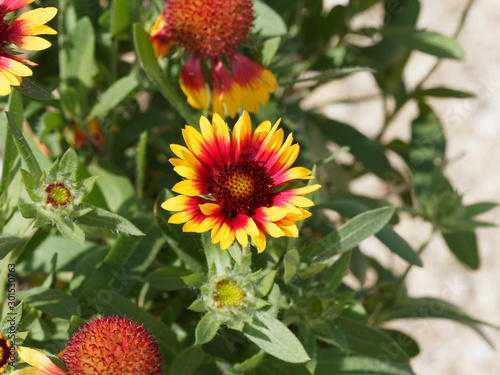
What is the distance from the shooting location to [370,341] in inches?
45.8

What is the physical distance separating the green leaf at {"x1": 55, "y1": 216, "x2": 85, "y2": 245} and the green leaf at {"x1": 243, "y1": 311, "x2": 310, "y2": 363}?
1.00 ft

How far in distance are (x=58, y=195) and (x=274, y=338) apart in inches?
16.4

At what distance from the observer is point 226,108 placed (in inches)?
44.9

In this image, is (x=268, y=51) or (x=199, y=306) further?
(x=268, y=51)

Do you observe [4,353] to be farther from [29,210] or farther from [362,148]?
[362,148]

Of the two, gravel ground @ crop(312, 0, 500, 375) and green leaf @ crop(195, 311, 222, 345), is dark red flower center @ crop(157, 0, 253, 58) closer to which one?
green leaf @ crop(195, 311, 222, 345)

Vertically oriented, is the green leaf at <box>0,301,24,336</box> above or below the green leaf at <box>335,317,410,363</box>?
above

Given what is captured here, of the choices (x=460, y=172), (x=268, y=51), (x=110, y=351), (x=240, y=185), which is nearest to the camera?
(x=110, y=351)

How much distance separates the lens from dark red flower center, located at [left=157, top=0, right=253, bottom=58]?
1089mm

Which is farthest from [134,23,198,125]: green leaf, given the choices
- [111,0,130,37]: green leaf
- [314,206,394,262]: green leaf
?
[314,206,394,262]: green leaf

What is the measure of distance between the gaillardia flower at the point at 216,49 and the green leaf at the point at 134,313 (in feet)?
1.30

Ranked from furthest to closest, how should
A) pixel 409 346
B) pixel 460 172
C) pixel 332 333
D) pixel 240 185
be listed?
pixel 460 172
pixel 409 346
pixel 332 333
pixel 240 185

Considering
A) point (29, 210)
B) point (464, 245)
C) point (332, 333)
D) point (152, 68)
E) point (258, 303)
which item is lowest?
point (464, 245)

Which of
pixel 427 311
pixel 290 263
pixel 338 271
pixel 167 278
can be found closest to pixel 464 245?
pixel 427 311
